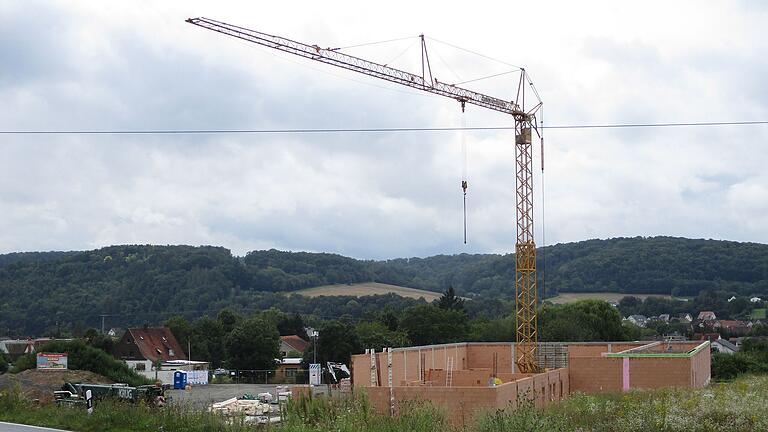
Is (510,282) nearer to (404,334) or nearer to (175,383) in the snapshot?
Result: (404,334)

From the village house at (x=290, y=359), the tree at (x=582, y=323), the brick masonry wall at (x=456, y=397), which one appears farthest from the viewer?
the tree at (x=582, y=323)

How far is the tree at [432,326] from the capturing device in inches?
3503

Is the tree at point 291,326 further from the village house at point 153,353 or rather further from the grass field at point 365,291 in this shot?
the grass field at point 365,291

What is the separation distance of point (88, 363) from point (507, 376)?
93.0 feet

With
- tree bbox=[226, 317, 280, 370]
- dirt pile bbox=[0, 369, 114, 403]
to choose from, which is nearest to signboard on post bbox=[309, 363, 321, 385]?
dirt pile bbox=[0, 369, 114, 403]

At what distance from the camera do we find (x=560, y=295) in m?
154

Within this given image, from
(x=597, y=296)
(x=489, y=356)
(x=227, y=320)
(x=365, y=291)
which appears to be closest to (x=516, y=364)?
(x=489, y=356)

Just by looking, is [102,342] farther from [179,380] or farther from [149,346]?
[179,380]

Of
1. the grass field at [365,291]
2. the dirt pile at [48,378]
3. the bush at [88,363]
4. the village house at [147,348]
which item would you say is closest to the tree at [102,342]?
the village house at [147,348]

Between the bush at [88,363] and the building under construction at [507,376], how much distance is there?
19604 millimetres

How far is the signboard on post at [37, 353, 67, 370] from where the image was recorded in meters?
51.8

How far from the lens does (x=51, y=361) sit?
171 ft

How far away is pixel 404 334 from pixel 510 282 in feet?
319

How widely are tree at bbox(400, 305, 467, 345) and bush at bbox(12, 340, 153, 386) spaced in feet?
125
